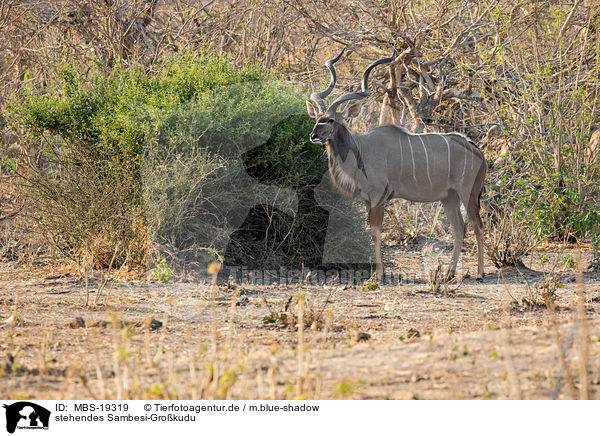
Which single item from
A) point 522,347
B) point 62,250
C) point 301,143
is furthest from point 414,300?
point 62,250

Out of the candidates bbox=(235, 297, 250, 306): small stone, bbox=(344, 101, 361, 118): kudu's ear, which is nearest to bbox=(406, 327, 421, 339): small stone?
bbox=(235, 297, 250, 306): small stone

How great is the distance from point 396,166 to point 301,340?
3.87m

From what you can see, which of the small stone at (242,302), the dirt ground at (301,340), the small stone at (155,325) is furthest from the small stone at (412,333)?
the small stone at (155,325)

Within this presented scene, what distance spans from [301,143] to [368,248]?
1.33 m

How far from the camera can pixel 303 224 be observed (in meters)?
7.06

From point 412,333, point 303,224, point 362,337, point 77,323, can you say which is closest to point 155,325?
point 77,323

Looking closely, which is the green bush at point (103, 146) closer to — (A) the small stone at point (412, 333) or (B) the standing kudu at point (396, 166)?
(B) the standing kudu at point (396, 166)

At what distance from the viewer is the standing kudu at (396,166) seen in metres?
6.96

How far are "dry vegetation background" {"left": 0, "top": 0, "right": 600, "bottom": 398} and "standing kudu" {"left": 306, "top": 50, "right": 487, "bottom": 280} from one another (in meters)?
0.41

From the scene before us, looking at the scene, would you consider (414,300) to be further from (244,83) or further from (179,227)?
(244,83)

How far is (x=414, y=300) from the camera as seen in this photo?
20.6 ft
